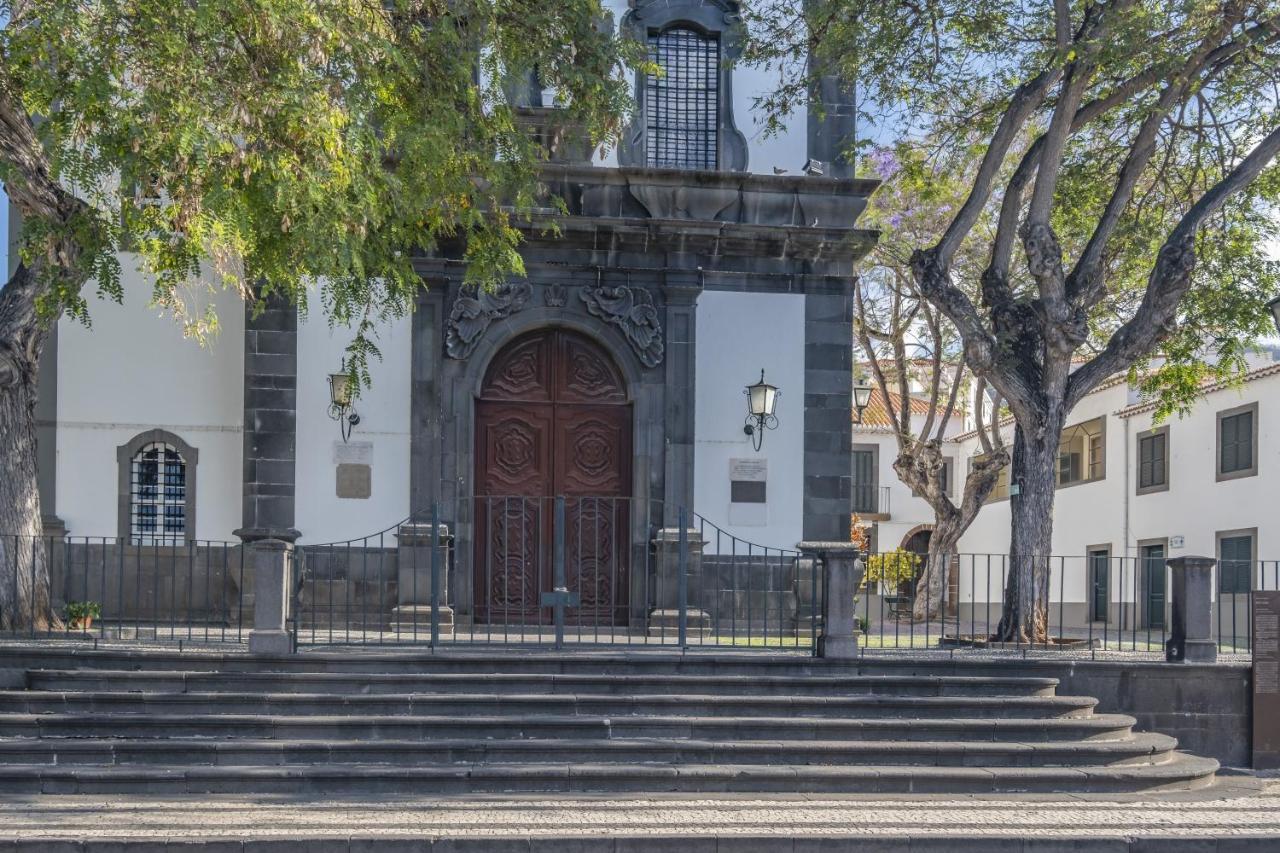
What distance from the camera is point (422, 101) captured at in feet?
41.7

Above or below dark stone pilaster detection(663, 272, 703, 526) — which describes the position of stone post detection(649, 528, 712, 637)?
below

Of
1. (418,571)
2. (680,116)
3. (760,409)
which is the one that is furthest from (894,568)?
(418,571)

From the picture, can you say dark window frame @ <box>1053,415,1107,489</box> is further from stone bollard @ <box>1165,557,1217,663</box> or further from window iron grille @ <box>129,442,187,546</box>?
window iron grille @ <box>129,442,187,546</box>

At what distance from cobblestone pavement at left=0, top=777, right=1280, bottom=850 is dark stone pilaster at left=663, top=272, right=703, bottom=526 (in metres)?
6.65

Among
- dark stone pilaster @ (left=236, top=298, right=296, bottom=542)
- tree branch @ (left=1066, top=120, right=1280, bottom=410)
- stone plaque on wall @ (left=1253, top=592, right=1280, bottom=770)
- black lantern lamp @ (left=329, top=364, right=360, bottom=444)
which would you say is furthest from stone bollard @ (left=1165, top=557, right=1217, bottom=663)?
dark stone pilaster @ (left=236, top=298, right=296, bottom=542)

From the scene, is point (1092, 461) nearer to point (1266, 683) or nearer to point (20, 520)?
point (1266, 683)

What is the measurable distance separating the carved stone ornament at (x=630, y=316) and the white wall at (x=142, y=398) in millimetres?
3933

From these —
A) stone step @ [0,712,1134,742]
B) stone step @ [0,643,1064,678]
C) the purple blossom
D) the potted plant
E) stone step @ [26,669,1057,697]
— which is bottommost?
stone step @ [0,712,1134,742]

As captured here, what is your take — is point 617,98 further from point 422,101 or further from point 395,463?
point 395,463

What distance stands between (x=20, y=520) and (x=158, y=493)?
10.3 feet

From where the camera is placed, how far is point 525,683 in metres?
11.2

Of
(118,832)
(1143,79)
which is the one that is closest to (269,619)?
(118,832)

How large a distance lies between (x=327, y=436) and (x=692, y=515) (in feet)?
13.5

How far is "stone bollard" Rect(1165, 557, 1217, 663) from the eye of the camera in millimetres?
12555
